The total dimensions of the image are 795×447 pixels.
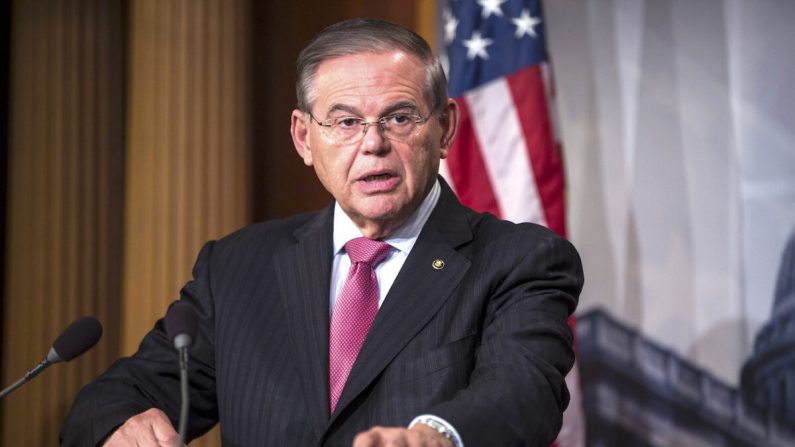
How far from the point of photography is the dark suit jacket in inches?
72.0

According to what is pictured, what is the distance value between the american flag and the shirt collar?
148cm

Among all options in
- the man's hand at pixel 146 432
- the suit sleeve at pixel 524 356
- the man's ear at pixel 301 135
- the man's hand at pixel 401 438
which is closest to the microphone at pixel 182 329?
the man's hand at pixel 146 432


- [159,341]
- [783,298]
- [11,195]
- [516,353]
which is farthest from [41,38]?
[783,298]

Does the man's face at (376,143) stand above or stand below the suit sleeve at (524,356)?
above

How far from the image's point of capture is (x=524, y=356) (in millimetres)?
1823

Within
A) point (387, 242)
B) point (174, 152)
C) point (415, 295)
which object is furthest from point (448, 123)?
point (174, 152)

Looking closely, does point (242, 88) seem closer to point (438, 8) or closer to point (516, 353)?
point (438, 8)

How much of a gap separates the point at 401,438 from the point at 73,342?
2.47 ft

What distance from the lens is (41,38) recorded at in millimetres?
4094

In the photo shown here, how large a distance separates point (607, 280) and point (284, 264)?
8.69 feet

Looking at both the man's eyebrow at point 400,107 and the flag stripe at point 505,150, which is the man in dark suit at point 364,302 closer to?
the man's eyebrow at point 400,107

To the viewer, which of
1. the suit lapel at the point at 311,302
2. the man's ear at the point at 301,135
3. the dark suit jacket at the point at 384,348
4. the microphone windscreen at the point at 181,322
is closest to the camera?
the microphone windscreen at the point at 181,322

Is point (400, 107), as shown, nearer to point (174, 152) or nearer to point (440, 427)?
point (440, 427)

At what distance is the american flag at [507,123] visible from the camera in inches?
145
